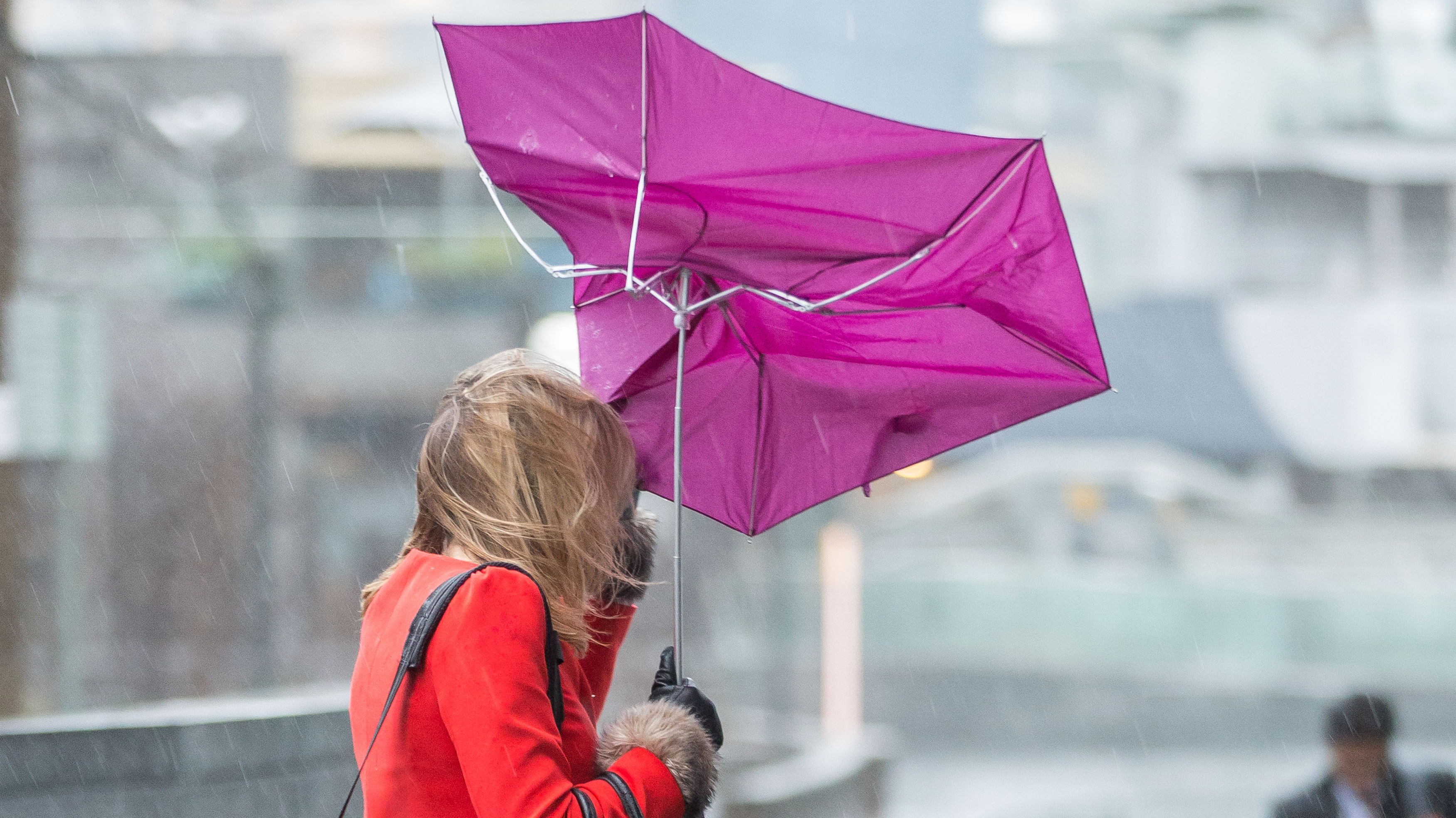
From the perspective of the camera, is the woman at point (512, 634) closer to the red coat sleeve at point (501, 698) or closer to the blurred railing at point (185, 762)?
the red coat sleeve at point (501, 698)

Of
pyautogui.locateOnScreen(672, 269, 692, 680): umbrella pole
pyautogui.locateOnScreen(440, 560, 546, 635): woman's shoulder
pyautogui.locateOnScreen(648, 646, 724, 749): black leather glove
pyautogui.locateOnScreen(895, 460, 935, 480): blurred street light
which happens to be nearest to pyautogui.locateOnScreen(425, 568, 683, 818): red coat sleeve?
pyautogui.locateOnScreen(440, 560, 546, 635): woman's shoulder

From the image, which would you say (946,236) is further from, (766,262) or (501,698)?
(501,698)

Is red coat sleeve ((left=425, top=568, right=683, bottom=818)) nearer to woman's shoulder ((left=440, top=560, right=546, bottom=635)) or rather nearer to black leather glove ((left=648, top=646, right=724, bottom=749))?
woman's shoulder ((left=440, top=560, right=546, bottom=635))

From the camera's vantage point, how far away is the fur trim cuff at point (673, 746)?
74.6 inches

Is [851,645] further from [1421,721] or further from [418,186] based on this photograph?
[418,186]

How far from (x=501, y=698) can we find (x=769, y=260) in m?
0.85

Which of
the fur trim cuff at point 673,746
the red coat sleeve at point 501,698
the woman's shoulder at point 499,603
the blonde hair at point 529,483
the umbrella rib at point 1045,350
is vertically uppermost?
the umbrella rib at point 1045,350

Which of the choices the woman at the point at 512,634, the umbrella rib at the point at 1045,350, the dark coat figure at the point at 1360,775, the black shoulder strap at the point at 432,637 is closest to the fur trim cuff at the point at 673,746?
the woman at the point at 512,634

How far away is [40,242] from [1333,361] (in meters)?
15.9

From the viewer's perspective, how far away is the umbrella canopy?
204 centimetres

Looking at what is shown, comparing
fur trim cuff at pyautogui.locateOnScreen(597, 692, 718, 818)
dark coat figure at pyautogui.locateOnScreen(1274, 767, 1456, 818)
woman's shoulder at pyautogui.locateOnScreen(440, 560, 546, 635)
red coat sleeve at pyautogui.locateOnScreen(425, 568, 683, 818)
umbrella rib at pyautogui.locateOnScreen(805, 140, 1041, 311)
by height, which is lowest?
dark coat figure at pyautogui.locateOnScreen(1274, 767, 1456, 818)

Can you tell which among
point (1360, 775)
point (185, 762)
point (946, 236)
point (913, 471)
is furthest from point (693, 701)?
point (1360, 775)

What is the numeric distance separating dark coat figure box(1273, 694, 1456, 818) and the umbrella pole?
12.2ft

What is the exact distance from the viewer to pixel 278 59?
10.1m
